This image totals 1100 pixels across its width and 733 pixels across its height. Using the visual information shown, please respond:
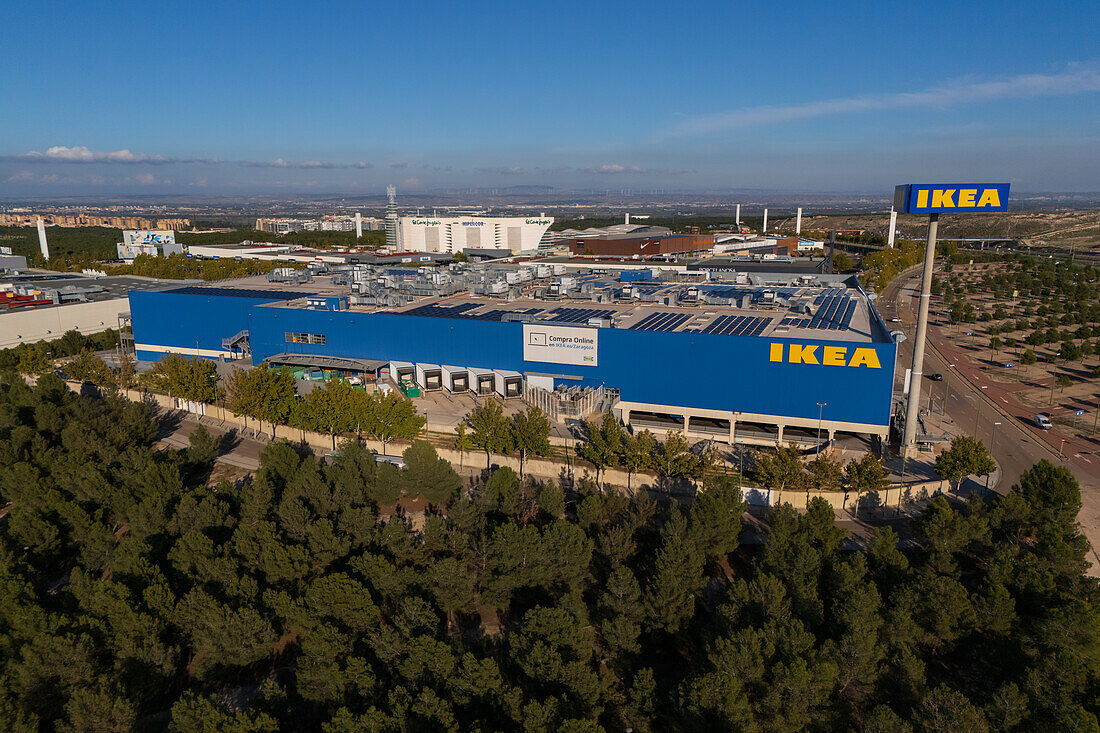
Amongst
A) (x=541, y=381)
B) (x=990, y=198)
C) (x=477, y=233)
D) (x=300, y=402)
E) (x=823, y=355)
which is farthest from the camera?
(x=477, y=233)

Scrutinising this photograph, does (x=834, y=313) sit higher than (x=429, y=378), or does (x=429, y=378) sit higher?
(x=834, y=313)

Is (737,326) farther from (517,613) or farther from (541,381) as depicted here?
(517,613)

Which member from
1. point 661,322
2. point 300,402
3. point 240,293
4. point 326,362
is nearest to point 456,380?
point 300,402

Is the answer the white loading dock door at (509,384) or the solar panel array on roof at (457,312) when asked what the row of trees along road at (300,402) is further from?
the solar panel array on roof at (457,312)

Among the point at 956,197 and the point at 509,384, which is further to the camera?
the point at 509,384

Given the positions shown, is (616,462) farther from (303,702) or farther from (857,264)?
(857,264)

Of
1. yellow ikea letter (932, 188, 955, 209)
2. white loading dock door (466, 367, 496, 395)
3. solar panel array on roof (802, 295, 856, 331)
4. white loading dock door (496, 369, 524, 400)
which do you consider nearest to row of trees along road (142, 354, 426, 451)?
white loading dock door (466, 367, 496, 395)
